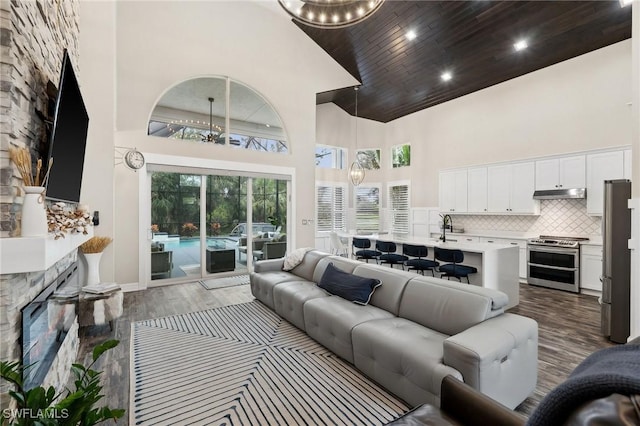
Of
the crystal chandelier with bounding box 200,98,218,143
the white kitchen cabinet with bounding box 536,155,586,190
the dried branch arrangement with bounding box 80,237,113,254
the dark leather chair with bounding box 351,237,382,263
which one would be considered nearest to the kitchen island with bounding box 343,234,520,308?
the dark leather chair with bounding box 351,237,382,263

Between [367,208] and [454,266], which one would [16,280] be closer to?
[454,266]

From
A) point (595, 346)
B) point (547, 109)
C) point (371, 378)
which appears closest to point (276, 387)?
point (371, 378)

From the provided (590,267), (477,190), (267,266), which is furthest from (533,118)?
(267,266)

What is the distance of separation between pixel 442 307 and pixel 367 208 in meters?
7.09

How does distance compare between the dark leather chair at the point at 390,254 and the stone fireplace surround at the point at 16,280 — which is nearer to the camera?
the stone fireplace surround at the point at 16,280

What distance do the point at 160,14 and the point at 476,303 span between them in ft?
23.1

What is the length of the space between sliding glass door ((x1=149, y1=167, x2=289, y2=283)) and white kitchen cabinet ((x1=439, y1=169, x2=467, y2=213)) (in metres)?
4.18

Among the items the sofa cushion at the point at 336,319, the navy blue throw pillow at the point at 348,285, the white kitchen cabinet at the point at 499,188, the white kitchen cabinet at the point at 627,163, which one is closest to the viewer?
the sofa cushion at the point at 336,319

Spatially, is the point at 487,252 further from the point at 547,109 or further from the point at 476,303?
the point at 547,109

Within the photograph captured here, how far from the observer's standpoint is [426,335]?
2404 mm

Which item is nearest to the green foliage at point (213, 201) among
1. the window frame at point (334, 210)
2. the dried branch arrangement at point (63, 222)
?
the window frame at point (334, 210)

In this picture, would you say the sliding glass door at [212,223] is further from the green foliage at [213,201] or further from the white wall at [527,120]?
the white wall at [527,120]

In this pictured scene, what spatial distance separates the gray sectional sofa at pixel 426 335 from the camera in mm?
1938

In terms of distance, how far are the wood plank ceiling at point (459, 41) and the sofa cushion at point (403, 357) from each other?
5.28 metres
